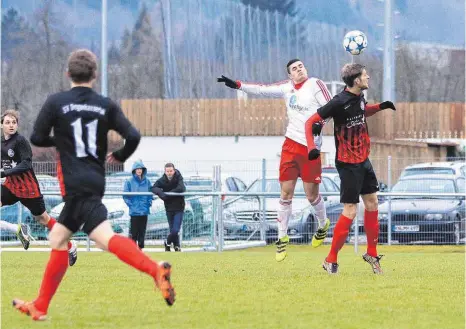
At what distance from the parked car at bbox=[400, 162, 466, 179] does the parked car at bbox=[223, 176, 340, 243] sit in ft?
7.49

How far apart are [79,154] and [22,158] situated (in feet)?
17.6

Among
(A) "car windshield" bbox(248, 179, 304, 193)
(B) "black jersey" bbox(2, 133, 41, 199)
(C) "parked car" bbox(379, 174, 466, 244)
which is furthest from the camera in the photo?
(A) "car windshield" bbox(248, 179, 304, 193)

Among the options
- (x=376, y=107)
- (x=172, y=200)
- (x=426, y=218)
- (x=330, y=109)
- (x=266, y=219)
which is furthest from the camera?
(x=266, y=219)

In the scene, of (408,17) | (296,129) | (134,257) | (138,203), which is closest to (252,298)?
(134,257)

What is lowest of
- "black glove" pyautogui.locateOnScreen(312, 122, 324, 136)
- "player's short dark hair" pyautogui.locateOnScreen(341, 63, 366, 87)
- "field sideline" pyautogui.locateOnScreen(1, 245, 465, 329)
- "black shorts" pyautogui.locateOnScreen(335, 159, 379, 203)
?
"field sideline" pyautogui.locateOnScreen(1, 245, 465, 329)

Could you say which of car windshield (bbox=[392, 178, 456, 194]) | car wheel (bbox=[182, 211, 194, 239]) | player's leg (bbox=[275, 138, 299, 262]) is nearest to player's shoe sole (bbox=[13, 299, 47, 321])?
player's leg (bbox=[275, 138, 299, 262])

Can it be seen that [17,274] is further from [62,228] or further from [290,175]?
[62,228]

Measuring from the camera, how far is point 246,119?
141ft

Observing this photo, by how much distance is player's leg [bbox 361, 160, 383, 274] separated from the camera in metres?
12.8

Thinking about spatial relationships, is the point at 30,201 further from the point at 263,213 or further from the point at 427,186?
the point at 427,186

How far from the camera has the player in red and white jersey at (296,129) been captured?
14.5 meters

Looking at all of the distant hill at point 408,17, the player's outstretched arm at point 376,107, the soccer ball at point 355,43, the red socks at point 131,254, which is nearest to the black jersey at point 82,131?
the red socks at point 131,254

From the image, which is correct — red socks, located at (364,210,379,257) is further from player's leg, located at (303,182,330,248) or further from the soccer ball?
the soccer ball

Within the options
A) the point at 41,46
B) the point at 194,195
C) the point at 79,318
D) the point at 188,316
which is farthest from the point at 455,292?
the point at 41,46
